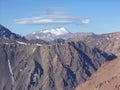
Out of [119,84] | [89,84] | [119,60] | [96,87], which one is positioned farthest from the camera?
[119,60]

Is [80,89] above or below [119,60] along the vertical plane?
below

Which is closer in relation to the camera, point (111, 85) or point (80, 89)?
point (111, 85)

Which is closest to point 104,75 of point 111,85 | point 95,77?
point 95,77

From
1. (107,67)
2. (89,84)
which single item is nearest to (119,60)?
(107,67)

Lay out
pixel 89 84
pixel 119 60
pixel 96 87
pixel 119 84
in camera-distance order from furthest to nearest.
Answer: pixel 119 60
pixel 89 84
pixel 96 87
pixel 119 84

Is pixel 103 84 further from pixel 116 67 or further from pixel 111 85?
pixel 116 67

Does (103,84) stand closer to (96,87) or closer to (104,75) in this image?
(96,87)
